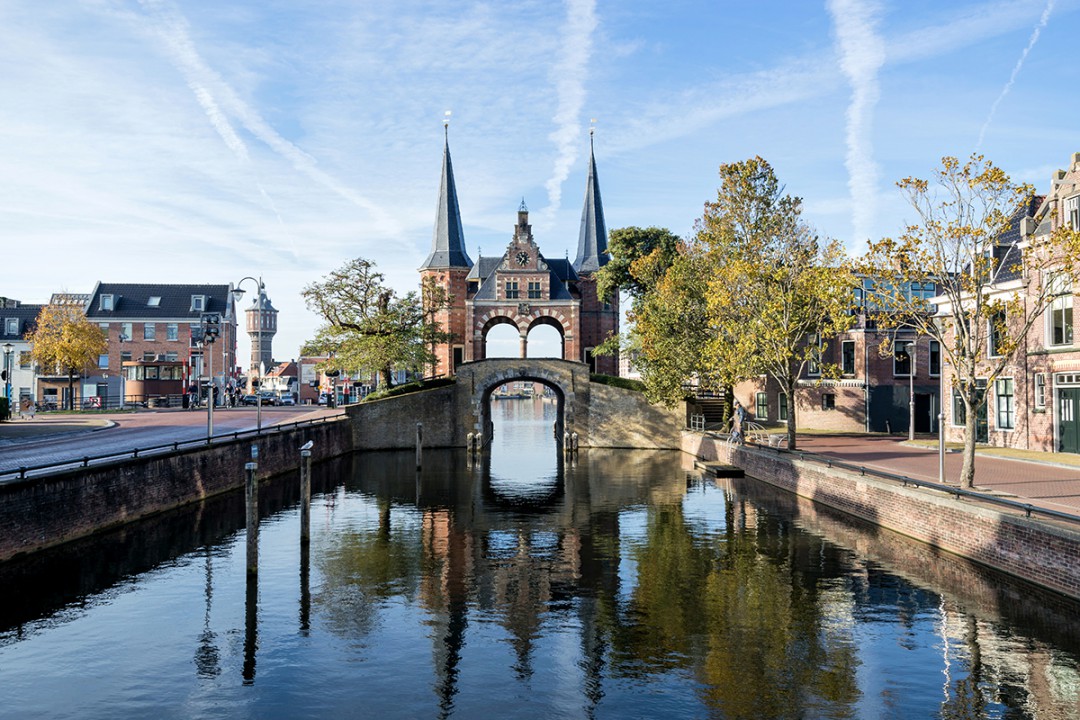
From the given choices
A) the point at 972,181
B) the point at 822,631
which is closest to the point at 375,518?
the point at 822,631

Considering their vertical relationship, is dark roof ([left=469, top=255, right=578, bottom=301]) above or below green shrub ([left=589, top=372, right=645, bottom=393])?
above

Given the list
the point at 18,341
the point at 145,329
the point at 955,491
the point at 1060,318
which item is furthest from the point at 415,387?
the point at 18,341

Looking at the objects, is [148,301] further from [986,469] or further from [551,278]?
[986,469]

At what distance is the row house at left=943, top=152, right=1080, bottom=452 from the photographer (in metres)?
33.4

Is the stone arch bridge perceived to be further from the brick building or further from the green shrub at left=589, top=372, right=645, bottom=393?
the brick building

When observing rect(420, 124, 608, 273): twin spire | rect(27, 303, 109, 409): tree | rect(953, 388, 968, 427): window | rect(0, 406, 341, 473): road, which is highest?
rect(420, 124, 608, 273): twin spire

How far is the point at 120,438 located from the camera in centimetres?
3872

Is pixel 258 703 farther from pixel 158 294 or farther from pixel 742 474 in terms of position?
pixel 158 294

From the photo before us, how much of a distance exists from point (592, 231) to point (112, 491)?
6187 cm

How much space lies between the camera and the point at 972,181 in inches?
1013

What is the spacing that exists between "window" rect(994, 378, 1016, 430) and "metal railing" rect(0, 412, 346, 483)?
119 ft

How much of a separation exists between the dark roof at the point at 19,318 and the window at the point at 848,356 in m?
80.7

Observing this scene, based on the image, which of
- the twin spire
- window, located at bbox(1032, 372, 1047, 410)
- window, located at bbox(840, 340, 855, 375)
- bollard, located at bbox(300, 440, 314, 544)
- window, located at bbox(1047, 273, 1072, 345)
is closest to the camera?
bollard, located at bbox(300, 440, 314, 544)

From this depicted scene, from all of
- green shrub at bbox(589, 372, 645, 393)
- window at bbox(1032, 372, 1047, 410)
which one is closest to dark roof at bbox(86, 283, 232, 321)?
green shrub at bbox(589, 372, 645, 393)
